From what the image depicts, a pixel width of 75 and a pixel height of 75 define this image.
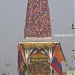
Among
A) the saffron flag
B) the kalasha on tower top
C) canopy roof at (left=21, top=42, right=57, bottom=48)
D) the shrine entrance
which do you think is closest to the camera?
the saffron flag

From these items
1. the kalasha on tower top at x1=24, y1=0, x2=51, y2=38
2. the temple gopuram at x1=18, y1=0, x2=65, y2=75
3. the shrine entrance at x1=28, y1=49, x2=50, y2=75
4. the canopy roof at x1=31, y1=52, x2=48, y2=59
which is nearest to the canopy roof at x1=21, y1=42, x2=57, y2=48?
the temple gopuram at x1=18, y1=0, x2=65, y2=75

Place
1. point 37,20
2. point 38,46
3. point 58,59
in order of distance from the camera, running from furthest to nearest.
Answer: point 37,20 < point 58,59 < point 38,46

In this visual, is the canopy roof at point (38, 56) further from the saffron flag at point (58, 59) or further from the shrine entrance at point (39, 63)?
the saffron flag at point (58, 59)

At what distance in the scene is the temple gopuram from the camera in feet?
102

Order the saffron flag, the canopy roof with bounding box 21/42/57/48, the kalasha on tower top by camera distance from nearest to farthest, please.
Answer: the saffron flag → the canopy roof with bounding box 21/42/57/48 → the kalasha on tower top

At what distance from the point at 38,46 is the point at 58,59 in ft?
5.49

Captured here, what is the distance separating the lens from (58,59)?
31359mm

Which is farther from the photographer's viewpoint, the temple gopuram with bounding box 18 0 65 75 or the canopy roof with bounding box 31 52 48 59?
the canopy roof with bounding box 31 52 48 59

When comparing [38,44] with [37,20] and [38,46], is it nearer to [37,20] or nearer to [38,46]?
[38,46]

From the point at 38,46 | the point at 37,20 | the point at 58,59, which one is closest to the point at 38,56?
the point at 38,46

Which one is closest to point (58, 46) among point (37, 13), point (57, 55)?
point (57, 55)

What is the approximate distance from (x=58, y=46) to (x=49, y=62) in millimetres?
1256

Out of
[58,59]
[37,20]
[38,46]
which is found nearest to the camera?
[38,46]

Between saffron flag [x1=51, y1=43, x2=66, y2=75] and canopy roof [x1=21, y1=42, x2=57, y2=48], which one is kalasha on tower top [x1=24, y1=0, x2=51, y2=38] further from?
saffron flag [x1=51, y1=43, x2=66, y2=75]
